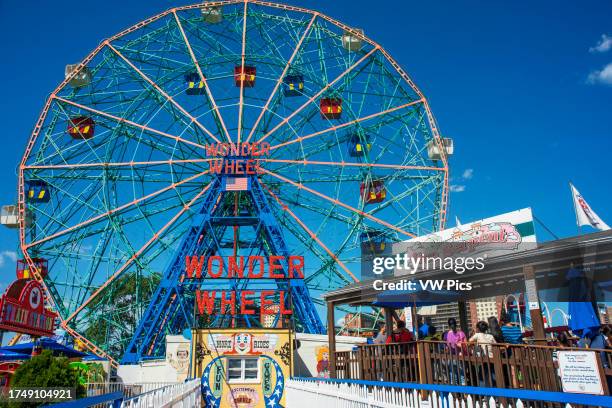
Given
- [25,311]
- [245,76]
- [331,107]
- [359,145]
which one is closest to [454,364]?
[25,311]

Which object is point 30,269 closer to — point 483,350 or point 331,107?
point 331,107

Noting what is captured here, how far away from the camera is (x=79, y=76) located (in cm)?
2548

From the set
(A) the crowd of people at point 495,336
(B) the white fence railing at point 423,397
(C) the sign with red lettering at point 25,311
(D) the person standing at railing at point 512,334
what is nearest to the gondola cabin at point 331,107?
(C) the sign with red lettering at point 25,311

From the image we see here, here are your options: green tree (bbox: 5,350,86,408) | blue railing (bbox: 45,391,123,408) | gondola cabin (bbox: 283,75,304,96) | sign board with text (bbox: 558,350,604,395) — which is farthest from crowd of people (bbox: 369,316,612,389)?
gondola cabin (bbox: 283,75,304,96)

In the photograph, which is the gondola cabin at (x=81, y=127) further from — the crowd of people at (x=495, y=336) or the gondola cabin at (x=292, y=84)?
the crowd of people at (x=495, y=336)

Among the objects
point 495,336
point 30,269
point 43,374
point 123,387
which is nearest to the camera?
point 495,336

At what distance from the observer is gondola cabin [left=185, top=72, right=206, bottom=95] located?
25734 millimetres

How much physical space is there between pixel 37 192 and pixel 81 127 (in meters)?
3.68

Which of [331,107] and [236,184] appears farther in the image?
[331,107]

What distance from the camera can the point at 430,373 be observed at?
269 inches

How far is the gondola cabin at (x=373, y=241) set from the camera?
77.9 ft

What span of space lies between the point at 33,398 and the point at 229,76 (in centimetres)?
1915

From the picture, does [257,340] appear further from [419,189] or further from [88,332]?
[88,332]

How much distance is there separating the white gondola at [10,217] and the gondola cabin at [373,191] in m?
15.5
